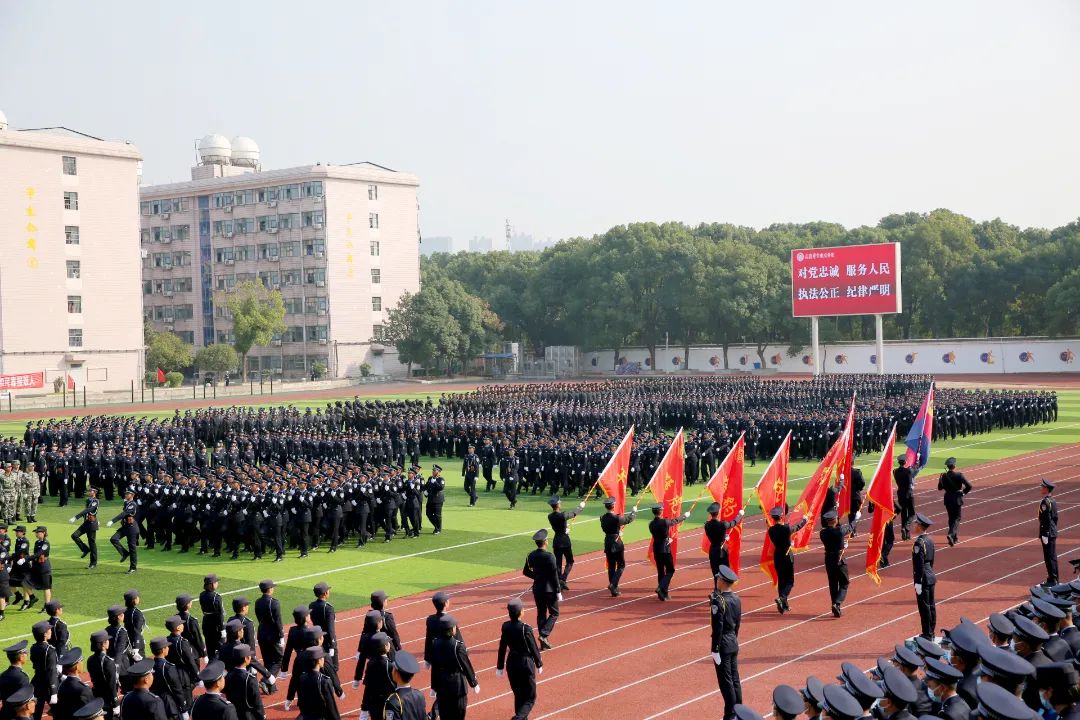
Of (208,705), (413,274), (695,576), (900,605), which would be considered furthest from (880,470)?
(413,274)

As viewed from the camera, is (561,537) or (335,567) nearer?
(561,537)

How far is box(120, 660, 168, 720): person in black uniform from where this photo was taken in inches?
309

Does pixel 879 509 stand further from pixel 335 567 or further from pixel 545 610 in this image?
pixel 335 567

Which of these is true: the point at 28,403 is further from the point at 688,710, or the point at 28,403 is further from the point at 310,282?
the point at 688,710

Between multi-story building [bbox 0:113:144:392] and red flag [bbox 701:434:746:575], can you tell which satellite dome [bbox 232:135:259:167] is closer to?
multi-story building [bbox 0:113:144:392]

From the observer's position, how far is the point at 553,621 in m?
11.7

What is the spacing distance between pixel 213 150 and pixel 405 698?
3362 inches

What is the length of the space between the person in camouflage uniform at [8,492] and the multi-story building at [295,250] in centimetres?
5742

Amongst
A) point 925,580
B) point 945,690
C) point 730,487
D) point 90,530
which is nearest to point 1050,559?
point 925,580

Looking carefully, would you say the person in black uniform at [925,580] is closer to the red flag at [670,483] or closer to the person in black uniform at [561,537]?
the red flag at [670,483]

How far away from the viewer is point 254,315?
71.4m

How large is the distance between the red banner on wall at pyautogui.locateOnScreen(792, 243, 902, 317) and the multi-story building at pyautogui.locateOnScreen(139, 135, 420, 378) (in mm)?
38969

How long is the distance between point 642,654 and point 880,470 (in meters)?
4.36

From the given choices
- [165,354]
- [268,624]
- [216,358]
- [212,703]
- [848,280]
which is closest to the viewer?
[212,703]
